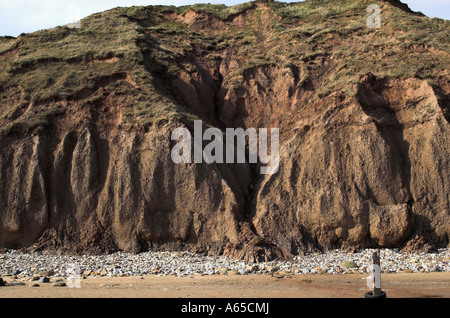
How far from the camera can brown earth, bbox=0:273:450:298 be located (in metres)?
11.4

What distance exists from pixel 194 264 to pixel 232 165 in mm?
6482

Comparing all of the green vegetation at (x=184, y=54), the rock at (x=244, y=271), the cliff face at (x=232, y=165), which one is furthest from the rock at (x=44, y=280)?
the green vegetation at (x=184, y=54)

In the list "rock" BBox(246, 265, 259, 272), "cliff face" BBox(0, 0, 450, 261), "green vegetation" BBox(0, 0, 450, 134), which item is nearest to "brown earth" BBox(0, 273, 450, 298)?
"rock" BBox(246, 265, 259, 272)

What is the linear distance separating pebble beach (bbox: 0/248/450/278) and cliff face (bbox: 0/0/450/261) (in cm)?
82

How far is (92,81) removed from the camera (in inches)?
912

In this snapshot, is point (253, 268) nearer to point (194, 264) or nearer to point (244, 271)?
point (244, 271)

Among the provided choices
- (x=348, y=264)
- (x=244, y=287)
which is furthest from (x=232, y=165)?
(x=244, y=287)

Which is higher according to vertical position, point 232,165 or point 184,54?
point 184,54

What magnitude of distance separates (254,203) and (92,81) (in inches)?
445

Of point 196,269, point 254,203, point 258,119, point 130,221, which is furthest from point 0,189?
point 258,119

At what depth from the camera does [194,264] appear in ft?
53.8

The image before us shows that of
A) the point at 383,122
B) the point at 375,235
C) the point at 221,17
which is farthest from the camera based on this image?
the point at 221,17

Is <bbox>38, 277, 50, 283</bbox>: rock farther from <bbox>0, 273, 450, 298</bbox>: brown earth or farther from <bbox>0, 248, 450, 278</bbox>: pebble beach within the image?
<bbox>0, 248, 450, 278</bbox>: pebble beach

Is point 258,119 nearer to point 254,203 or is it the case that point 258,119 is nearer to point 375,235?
point 254,203
